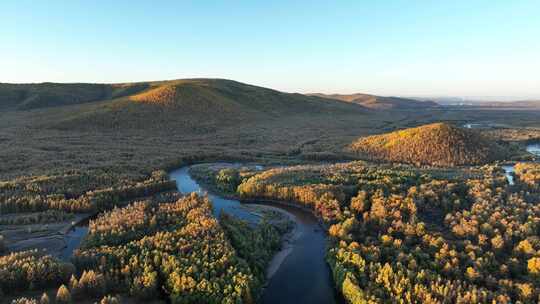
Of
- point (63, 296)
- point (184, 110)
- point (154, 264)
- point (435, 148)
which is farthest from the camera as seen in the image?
point (184, 110)

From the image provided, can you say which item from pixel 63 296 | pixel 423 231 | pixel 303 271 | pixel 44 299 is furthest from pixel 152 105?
pixel 423 231

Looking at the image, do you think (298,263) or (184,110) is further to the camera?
(184,110)

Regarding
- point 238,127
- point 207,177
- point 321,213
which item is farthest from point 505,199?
point 238,127

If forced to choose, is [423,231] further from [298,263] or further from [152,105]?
[152,105]

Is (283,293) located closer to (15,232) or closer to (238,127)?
(15,232)

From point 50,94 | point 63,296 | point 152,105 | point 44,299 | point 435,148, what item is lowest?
point 63,296

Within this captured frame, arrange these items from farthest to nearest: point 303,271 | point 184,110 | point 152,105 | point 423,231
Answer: point 184,110 < point 152,105 < point 423,231 < point 303,271

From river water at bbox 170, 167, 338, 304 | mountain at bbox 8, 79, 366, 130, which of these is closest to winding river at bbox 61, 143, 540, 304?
river water at bbox 170, 167, 338, 304
